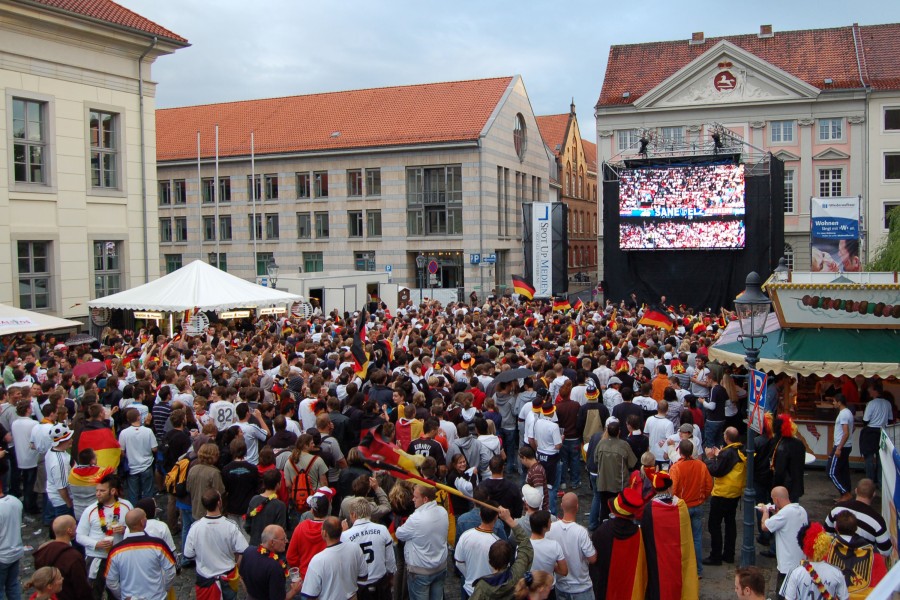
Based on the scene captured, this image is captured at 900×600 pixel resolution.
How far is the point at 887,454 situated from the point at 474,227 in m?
34.5

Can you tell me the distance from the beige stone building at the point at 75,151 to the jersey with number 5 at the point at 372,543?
753 inches

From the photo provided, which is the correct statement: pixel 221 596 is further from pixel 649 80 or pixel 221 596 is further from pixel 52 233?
pixel 649 80

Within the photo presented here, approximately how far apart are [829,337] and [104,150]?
21.2 metres

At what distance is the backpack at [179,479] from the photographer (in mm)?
8430

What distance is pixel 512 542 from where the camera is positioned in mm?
6535

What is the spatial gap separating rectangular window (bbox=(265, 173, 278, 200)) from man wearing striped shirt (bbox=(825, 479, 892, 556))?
40502 mm

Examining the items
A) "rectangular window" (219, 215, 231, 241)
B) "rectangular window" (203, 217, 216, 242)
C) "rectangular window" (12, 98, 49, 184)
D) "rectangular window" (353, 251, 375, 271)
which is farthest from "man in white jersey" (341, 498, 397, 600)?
"rectangular window" (203, 217, 216, 242)

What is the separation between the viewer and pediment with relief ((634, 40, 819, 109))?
43188 mm

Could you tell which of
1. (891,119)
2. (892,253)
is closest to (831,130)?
(891,119)

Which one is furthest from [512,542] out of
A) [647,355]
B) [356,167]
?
[356,167]

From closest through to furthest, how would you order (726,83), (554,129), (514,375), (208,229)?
(514,375) < (726,83) < (208,229) < (554,129)

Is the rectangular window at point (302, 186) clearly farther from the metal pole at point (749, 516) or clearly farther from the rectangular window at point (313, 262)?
the metal pole at point (749, 516)

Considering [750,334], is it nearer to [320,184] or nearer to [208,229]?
[320,184]

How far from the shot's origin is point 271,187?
44.7m
